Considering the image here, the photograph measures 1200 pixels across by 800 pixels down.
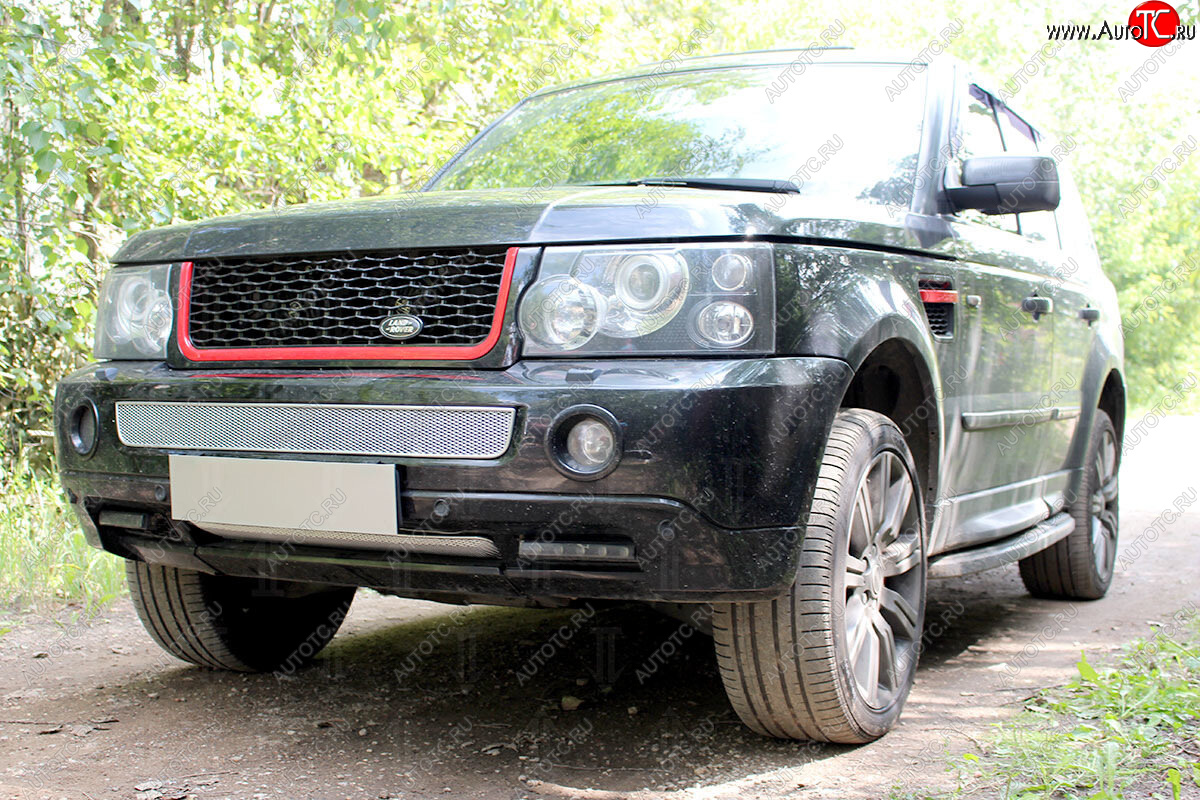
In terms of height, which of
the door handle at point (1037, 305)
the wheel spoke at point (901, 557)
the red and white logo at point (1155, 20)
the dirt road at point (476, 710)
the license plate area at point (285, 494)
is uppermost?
the red and white logo at point (1155, 20)

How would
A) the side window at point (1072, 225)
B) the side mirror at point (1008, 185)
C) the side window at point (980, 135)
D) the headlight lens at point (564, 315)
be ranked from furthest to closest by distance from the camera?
1. the side window at point (1072, 225)
2. the side window at point (980, 135)
3. the side mirror at point (1008, 185)
4. the headlight lens at point (564, 315)

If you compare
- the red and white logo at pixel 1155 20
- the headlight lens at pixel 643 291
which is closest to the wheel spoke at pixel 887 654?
the headlight lens at pixel 643 291

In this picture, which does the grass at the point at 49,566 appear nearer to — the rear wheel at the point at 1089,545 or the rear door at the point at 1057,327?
the rear door at the point at 1057,327

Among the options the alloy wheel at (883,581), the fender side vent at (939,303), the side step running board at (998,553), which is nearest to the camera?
the alloy wheel at (883,581)

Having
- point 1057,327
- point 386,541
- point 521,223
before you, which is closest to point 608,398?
point 521,223

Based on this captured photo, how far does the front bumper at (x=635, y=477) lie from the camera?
6.79 feet

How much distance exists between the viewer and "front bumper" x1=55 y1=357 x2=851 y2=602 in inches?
81.4

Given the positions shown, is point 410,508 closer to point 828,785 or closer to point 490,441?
point 490,441

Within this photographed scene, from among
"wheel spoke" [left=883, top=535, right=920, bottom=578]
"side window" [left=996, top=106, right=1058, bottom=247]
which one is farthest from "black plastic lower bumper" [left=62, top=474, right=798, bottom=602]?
"side window" [left=996, top=106, right=1058, bottom=247]

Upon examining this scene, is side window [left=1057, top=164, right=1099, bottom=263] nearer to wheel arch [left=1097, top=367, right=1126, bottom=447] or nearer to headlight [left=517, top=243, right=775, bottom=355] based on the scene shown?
wheel arch [left=1097, top=367, right=1126, bottom=447]

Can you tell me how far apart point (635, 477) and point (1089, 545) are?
9.97 ft

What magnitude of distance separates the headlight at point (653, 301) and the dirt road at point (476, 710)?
0.97 metres

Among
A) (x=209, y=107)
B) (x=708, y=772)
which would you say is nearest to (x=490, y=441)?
(x=708, y=772)

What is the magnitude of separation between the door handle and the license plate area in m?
2.24
